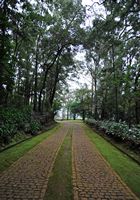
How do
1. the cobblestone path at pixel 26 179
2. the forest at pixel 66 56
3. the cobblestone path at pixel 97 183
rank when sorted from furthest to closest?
the forest at pixel 66 56, the cobblestone path at pixel 97 183, the cobblestone path at pixel 26 179

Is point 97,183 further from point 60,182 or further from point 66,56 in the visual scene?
point 66,56

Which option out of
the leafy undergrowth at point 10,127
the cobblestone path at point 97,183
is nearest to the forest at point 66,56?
the leafy undergrowth at point 10,127

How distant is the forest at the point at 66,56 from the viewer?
11.8 metres

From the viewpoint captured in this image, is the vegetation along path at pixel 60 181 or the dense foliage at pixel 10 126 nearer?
the vegetation along path at pixel 60 181

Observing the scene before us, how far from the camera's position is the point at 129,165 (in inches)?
334

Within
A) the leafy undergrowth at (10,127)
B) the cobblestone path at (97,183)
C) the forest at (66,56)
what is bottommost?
the cobblestone path at (97,183)

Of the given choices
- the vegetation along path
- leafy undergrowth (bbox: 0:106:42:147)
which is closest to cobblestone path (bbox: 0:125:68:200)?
the vegetation along path

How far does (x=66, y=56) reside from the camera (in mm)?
32344

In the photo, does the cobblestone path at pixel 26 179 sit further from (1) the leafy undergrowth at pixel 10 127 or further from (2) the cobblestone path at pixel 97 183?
(1) the leafy undergrowth at pixel 10 127

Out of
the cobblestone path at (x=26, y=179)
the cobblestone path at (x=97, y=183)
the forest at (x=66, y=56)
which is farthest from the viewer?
the forest at (x=66, y=56)

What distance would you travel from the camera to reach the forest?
466 inches

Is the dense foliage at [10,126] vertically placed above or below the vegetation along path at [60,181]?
above

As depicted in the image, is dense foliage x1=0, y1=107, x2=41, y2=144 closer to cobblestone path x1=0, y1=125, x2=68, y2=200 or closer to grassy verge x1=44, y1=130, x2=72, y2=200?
cobblestone path x1=0, y1=125, x2=68, y2=200

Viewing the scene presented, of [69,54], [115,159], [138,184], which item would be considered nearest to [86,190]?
[138,184]
